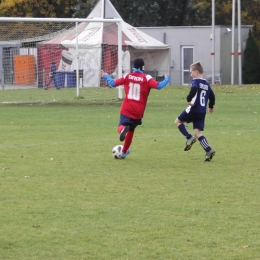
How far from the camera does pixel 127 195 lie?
912 cm

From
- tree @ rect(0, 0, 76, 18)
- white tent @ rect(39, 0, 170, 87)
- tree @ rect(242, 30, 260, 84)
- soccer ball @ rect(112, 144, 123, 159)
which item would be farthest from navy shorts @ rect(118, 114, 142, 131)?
tree @ rect(0, 0, 76, 18)

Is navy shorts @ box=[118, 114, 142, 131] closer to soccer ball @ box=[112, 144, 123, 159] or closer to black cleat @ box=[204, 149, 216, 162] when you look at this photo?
soccer ball @ box=[112, 144, 123, 159]

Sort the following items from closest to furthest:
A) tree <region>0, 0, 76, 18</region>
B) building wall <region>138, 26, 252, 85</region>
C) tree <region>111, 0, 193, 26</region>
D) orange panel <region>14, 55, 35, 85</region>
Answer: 1. orange panel <region>14, 55, 35, 85</region>
2. building wall <region>138, 26, 252, 85</region>
3. tree <region>111, 0, 193, 26</region>
4. tree <region>0, 0, 76, 18</region>

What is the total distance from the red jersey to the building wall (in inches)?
1340

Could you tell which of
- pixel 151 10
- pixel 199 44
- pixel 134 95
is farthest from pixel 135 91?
pixel 151 10

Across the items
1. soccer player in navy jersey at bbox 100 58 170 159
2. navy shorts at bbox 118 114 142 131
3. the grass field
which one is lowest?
the grass field

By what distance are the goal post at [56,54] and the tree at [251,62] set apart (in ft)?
61.2

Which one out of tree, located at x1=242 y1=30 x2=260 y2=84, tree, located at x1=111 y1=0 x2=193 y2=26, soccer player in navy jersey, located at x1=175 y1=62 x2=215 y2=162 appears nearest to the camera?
soccer player in navy jersey, located at x1=175 y1=62 x2=215 y2=162

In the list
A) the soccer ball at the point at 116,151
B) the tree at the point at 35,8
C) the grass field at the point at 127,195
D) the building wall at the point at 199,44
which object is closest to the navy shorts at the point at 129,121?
the soccer ball at the point at 116,151

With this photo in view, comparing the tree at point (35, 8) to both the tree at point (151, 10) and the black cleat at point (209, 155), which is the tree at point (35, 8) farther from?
the black cleat at point (209, 155)

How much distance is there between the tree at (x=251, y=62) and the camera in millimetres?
46375

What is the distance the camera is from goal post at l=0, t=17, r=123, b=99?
2648cm

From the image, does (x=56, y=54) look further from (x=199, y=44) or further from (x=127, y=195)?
(x=127, y=195)

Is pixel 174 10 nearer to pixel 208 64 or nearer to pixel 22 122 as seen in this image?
pixel 208 64
